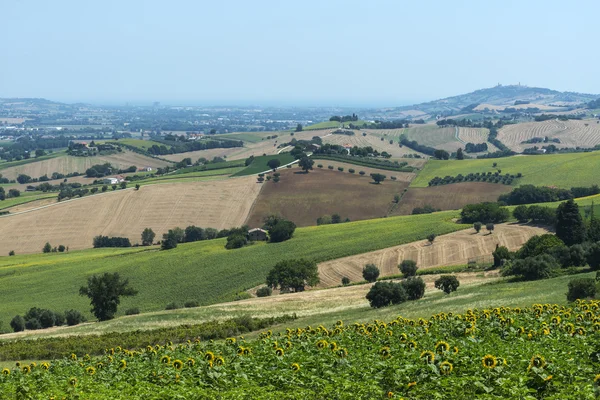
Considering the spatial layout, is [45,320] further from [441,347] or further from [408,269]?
[441,347]

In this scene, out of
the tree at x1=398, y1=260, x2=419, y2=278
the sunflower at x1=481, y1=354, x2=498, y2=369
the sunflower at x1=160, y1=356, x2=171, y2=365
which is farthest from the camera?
the tree at x1=398, y1=260, x2=419, y2=278

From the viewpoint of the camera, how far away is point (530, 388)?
1588cm

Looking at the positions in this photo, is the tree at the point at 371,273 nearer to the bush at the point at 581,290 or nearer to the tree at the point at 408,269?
the tree at the point at 408,269

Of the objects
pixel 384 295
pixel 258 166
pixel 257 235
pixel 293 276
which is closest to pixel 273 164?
pixel 258 166

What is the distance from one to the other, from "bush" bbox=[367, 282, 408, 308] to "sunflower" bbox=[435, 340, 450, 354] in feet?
111

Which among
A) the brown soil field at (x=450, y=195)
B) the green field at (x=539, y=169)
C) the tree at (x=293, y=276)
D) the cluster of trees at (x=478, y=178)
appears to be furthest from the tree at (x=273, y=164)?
the tree at (x=293, y=276)

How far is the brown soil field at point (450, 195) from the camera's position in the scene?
459 ft

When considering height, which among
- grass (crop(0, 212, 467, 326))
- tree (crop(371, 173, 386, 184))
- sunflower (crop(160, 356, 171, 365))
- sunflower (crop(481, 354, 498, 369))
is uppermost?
sunflower (crop(481, 354, 498, 369))

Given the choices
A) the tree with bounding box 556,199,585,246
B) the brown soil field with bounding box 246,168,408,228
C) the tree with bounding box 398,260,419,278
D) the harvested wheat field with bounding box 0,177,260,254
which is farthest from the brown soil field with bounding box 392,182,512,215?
the tree with bounding box 398,260,419,278

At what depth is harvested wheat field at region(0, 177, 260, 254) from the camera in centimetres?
12825

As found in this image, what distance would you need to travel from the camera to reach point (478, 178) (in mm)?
160750

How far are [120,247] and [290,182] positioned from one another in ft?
167

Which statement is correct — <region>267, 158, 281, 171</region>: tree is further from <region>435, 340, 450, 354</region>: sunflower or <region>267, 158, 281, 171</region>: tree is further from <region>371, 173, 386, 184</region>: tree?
<region>435, 340, 450, 354</region>: sunflower

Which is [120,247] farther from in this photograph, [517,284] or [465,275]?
[517,284]
